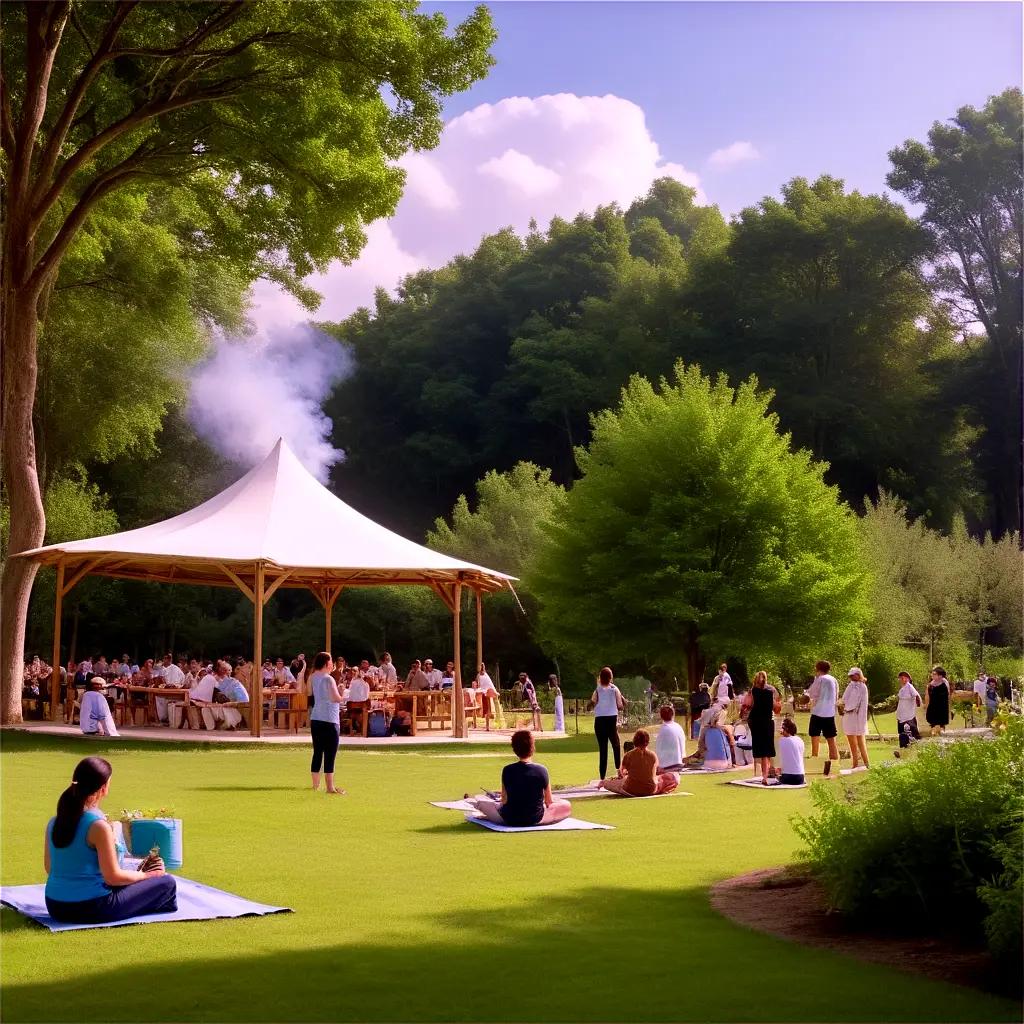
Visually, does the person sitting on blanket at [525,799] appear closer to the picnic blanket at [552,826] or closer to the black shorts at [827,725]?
the picnic blanket at [552,826]

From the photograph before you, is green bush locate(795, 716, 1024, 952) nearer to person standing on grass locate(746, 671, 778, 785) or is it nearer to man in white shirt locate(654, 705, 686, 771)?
person standing on grass locate(746, 671, 778, 785)

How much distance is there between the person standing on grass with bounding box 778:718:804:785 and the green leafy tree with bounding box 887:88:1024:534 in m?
44.9

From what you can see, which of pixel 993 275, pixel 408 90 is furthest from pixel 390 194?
pixel 993 275

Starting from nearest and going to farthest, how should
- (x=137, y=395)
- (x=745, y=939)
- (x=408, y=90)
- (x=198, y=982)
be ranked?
(x=198, y=982), (x=745, y=939), (x=408, y=90), (x=137, y=395)

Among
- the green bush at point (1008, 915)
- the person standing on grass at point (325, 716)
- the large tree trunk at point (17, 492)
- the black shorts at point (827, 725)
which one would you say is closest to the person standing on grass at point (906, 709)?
the black shorts at point (827, 725)

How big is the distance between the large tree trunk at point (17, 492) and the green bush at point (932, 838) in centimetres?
2177

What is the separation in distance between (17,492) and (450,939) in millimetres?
22087

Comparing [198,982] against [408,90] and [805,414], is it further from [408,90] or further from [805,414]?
[805,414]

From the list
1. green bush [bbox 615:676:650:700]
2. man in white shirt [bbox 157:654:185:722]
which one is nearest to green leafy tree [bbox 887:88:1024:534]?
green bush [bbox 615:676:650:700]

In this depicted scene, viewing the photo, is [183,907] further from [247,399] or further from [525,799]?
[247,399]

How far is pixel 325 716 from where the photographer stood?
1616 centimetres

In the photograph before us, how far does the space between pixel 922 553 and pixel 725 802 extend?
3214 centimetres

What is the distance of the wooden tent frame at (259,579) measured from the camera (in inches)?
1035

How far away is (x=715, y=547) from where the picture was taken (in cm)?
3322
